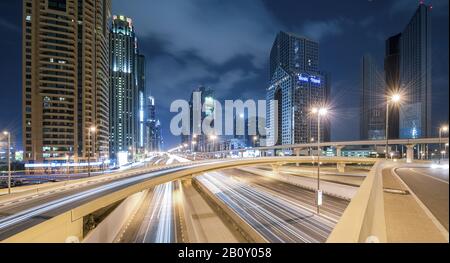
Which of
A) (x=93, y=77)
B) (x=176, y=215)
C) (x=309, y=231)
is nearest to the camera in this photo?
(x=309, y=231)

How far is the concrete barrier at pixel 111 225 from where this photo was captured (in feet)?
70.0

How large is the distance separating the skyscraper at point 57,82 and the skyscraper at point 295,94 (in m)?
111

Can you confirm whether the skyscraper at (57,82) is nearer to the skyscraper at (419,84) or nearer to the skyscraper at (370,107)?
the skyscraper at (419,84)

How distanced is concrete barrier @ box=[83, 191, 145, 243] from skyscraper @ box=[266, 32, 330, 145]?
115274 millimetres

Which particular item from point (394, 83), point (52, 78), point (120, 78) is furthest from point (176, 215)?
point (394, 83)

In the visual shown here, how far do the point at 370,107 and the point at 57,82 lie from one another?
553 feet

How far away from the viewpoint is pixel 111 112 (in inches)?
5832

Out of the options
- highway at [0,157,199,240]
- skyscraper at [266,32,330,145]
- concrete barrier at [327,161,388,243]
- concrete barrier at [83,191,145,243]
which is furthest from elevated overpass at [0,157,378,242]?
skyscraper at [266,32,330,145]

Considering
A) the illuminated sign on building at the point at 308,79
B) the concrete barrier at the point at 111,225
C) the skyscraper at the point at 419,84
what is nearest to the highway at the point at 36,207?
the concrete barrier at the point at 111,225

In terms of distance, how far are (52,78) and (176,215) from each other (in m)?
67.7

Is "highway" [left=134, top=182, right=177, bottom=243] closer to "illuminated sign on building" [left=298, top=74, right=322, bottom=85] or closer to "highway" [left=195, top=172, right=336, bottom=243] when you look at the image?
"highway" [left=195, top=172, right=336, bottom=243]

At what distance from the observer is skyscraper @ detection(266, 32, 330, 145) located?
13738 cm

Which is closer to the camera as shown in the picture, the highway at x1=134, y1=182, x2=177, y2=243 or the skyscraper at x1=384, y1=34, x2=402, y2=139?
the highway at x1=134, y1=182, x2=177, y2=243
